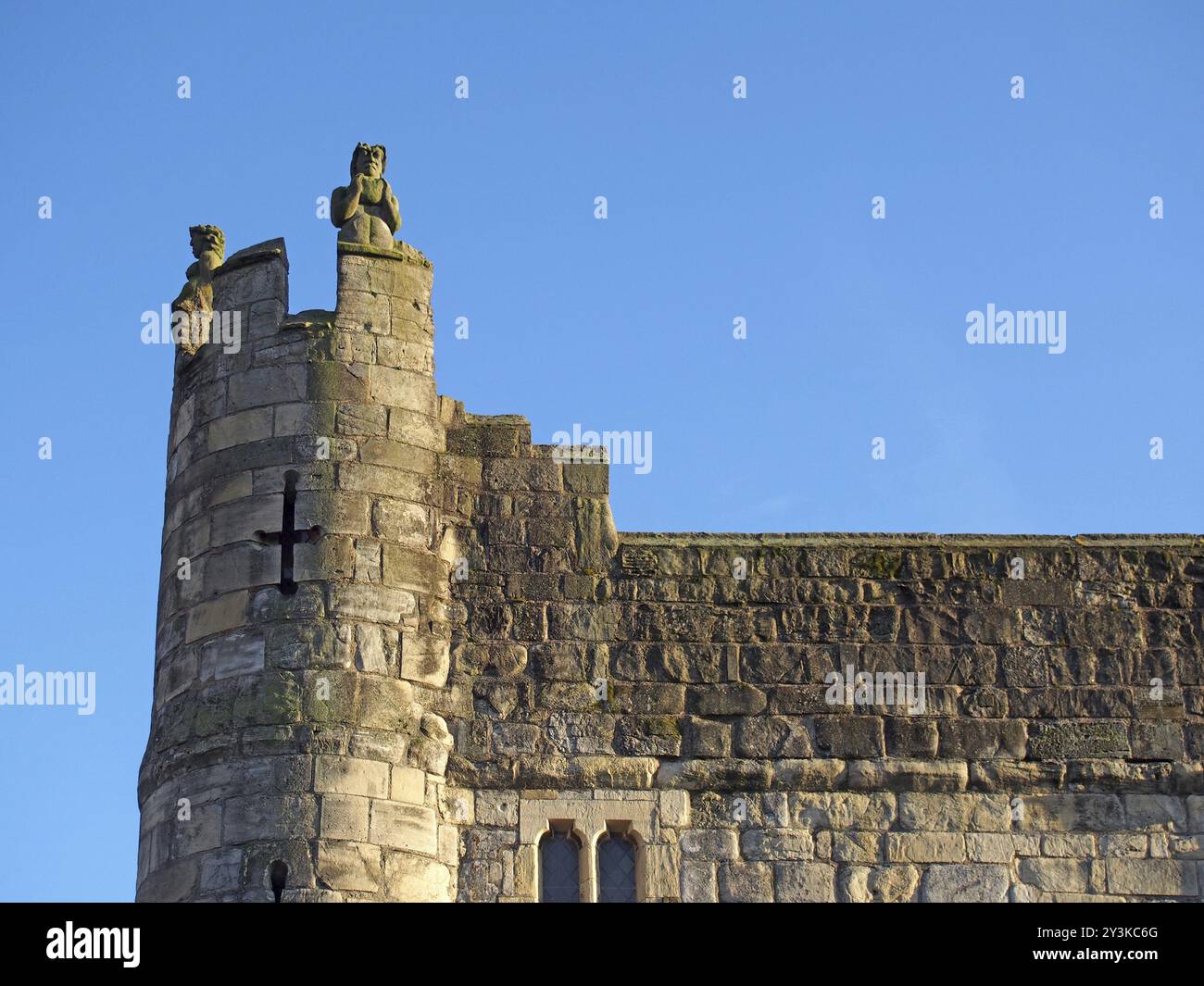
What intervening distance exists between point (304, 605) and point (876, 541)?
4.26 metres

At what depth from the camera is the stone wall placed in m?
16.1

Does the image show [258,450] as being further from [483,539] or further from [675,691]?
[675,691]

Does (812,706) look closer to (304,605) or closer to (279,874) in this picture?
(304,605)

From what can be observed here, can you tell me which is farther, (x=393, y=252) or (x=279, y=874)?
(x=393, y=252)

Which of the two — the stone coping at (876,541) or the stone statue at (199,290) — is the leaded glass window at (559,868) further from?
the stone statue at (199,290)

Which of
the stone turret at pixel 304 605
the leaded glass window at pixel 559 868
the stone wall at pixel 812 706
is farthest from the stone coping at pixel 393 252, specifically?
the leaded glass window at pixel 559 868

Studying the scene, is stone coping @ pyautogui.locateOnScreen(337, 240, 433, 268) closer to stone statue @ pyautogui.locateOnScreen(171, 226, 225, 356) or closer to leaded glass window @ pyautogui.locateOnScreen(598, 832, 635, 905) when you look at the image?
stone statue @ pyautogui.locateOnScreen(171, 226, 225, 356)

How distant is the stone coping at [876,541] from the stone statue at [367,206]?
2880 mm

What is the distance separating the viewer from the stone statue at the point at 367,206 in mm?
17328

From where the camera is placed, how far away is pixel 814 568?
17.1 metres

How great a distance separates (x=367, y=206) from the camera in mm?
17500

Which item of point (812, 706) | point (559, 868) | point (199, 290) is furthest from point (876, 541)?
point (199, 290)

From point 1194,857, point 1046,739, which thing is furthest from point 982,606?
point 1194,857
